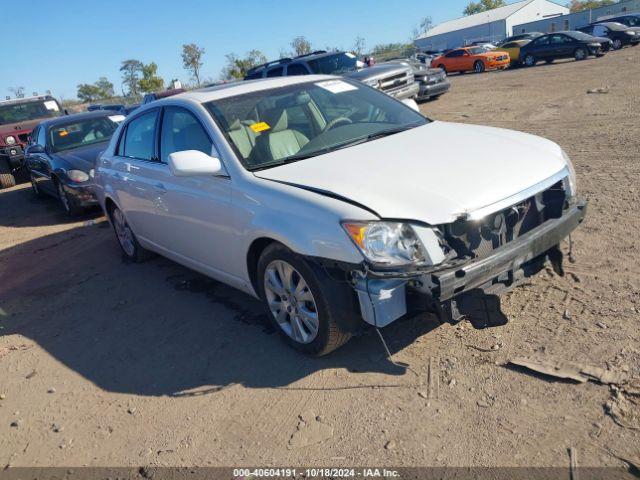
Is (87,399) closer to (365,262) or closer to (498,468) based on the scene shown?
(365,262)

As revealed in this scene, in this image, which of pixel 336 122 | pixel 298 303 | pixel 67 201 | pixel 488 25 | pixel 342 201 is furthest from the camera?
pixel 488 25

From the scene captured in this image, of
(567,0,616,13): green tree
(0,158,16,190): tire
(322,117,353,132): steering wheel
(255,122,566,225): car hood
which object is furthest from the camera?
(567,0,616,13): green tree

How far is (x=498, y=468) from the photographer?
2582 millimetres

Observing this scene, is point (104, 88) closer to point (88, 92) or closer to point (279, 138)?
point (88, 92)

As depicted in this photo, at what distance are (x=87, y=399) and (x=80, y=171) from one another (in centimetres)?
600

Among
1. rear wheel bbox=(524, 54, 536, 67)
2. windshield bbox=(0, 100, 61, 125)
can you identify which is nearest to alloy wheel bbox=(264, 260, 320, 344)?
windshield bbox=(0, 100, 61, 125)

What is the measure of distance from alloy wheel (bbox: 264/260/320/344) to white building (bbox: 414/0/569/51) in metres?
72.5

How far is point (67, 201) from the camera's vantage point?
9195 mm

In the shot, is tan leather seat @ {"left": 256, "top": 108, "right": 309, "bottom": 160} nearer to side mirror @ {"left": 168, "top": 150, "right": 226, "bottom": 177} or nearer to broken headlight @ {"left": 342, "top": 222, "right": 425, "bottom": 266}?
side mirror @ {"left": 168, "top": 150, "right": 226, "bottom": 177}

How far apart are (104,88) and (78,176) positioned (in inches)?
2748

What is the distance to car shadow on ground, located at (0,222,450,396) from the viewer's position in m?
3.69

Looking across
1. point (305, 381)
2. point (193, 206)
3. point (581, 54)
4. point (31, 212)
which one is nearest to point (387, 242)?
point (305, 381)

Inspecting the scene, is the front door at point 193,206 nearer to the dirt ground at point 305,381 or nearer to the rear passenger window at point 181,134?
the rear passenger window at point 181,134

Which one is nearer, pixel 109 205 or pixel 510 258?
pixel 510 258
